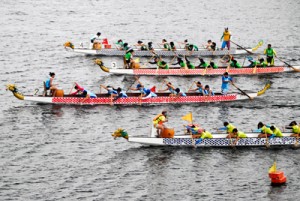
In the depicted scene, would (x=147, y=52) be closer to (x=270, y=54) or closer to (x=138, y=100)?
(x=270, y=54)

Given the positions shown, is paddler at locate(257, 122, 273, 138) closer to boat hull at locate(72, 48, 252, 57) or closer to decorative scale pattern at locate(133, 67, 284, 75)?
decorative scale pattern at locate(133, 67, 284, 75)

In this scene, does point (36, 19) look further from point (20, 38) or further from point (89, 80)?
point (89, 80)

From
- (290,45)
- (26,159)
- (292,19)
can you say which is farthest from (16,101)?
(292,19)

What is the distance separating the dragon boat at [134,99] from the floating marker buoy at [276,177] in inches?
690

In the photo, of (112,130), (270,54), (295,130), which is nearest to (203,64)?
(270,54)

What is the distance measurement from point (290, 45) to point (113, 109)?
117 ft

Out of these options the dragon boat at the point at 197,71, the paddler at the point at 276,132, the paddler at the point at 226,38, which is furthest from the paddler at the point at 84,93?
the paddler at the point at 226,38

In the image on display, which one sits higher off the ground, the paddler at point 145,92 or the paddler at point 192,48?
the paddler at point 192,48

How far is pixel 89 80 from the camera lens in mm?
72188

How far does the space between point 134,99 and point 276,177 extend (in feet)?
63.5

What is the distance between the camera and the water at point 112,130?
153 feet

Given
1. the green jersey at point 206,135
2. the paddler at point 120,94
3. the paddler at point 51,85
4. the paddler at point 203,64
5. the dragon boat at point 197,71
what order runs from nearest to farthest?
the green jersey at point 206,135, the paddler at point 51,85, the paddler at point 120,94, the dragon boat at point 197,71, the paddler at point 203,64

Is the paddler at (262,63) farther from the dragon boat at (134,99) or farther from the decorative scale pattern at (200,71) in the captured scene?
the dragon boat at (134,99)

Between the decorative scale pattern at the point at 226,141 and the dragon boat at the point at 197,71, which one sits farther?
the dragon boat at the point at 197,71
